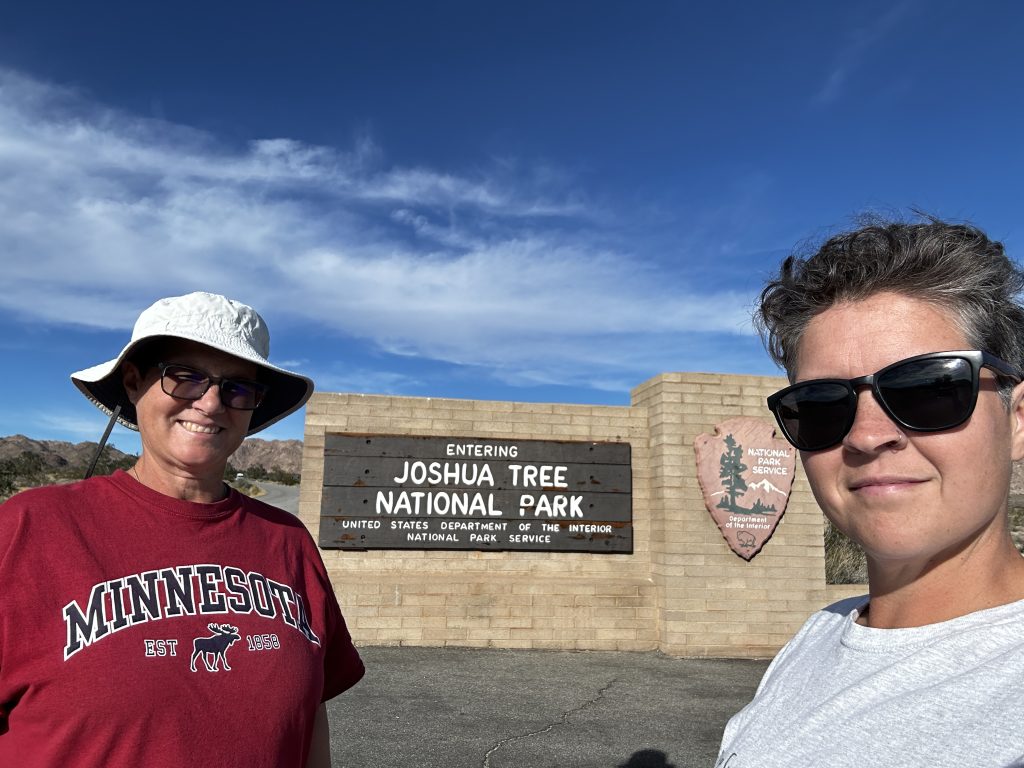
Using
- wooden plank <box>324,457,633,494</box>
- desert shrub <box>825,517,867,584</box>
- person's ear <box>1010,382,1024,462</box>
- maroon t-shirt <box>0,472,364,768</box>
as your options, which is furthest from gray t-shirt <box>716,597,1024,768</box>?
desert shrub <box>825,517,867,584</box>

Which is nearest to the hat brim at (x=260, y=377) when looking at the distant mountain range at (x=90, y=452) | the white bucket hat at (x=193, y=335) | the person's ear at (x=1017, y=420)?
the white bucket hat at (x=193, y=335)

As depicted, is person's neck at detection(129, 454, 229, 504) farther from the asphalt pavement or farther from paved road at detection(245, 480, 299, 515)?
paved road at detection(245, 480, 299, 515)

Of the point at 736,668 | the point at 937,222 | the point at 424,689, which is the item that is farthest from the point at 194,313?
the point at 736,668

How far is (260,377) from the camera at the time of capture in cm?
257

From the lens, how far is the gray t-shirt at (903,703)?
1.14 meters

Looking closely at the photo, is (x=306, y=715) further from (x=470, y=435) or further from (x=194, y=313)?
(x=470, y=435)

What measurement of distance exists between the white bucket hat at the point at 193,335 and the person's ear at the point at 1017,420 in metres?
1.94

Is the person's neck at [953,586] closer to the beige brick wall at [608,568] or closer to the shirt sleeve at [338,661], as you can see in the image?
the shirt sleeve at [338,661]

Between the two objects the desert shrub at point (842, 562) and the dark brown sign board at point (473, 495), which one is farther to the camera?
the desert shrub at point (842, 562)

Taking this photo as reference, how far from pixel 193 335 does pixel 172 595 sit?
2.41ft

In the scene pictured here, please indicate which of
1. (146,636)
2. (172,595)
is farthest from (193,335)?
(146,636)

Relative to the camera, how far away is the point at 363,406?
1045 centimetres

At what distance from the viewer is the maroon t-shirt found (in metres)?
1.82

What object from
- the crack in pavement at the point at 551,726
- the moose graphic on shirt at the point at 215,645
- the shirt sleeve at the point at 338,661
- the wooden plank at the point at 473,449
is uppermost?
the wooden plank at the point at 473,449
